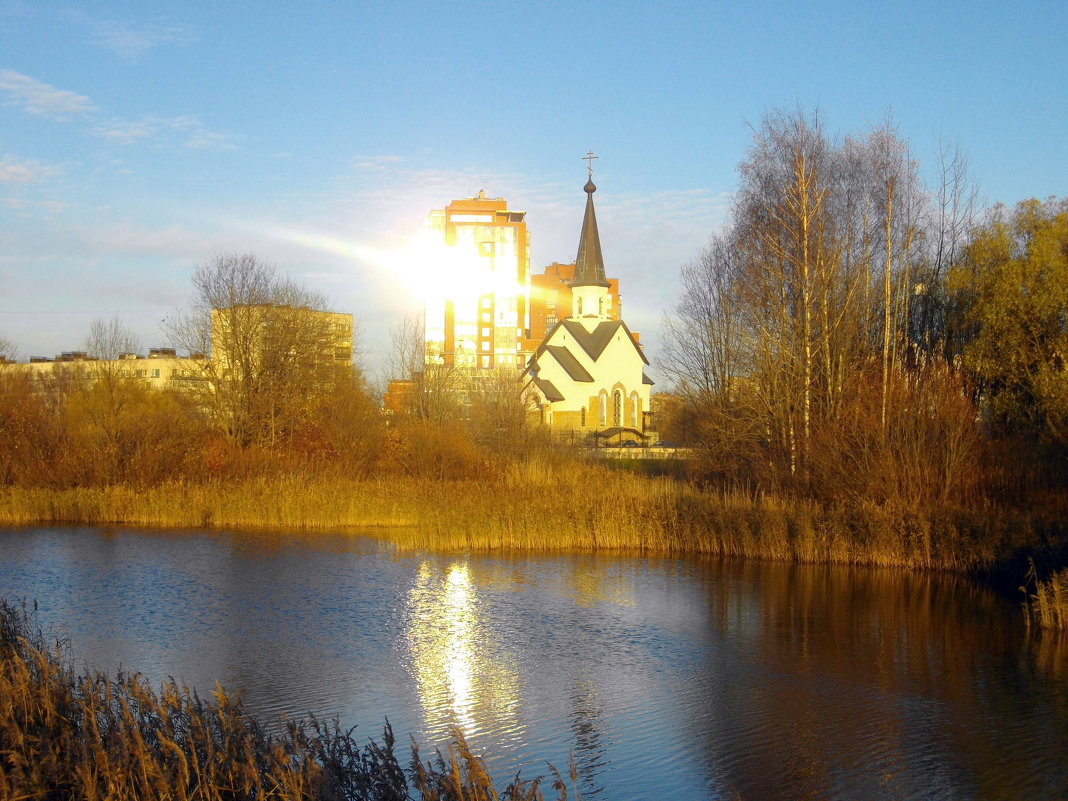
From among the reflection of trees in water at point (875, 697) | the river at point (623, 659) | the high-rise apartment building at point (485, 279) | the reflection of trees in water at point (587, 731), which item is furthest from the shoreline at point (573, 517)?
the high-rise apartment building at point (485, 279)

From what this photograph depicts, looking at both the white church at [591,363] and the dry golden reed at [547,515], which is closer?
the dry golden reed at [547,515]

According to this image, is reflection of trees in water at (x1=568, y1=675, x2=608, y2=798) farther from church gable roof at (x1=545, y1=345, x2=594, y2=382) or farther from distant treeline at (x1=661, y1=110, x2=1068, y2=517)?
church gable roof at (x1=545, y1=345, x2=594, y2=382)

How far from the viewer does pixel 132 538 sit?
2117cm

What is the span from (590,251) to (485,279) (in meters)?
52.4

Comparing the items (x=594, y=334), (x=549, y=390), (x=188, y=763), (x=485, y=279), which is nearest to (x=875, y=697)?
(x=188, y=763)

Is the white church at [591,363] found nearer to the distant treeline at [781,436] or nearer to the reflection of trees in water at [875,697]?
the distant treeline at [781,436]

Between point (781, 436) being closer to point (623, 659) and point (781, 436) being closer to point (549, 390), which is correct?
point (623, 659)

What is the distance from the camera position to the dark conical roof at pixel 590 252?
209 feet

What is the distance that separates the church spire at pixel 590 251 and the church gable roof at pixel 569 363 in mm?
4877

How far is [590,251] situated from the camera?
6356cm

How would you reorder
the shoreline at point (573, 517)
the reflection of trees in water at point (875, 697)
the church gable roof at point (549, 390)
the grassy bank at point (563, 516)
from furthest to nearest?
the church gable roof at point (549, 390) < the grassy bank at point (563, 516) < the shoreline at point (573, 517) < the reflection of trees in water at point (875, 697)

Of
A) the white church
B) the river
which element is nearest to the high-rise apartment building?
the white church

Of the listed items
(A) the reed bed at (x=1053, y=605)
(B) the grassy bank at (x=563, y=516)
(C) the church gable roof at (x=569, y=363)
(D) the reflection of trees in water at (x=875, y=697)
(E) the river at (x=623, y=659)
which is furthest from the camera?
(C) the church gable roof at (x=569, y=363)

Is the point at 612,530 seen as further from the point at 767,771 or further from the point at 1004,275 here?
the point at 767,771
